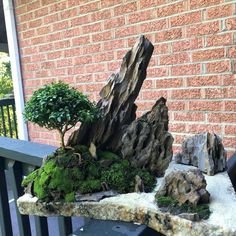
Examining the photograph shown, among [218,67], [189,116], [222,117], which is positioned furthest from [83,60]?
[222,117]

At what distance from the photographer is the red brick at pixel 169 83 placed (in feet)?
7.54

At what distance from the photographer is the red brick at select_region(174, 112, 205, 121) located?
2223 mm

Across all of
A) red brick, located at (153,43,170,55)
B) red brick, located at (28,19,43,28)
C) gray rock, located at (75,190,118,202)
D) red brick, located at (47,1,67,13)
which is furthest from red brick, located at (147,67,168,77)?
gray rock, located at (75,190,118,202)

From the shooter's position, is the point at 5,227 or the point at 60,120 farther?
the point at 5,227

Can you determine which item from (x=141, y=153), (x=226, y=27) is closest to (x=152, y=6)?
(x=226, y=27)

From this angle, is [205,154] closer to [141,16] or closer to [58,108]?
[58,108]

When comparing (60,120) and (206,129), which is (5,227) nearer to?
(60,120)

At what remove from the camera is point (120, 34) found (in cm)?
256

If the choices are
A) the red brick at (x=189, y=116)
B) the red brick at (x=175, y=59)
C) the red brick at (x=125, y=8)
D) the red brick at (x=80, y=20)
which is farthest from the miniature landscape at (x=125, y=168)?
the red brick at (x=80, y=20)

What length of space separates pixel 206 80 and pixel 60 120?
1520 mm

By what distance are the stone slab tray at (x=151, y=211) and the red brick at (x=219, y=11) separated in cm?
139

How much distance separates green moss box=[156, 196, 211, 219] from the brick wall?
1.43m

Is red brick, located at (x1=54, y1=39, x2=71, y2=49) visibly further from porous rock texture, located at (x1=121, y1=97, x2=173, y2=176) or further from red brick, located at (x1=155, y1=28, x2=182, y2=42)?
porous rock texture, located at (x1=121, y1=97, x2=173, y2=176)

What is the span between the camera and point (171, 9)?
2.25 metres
